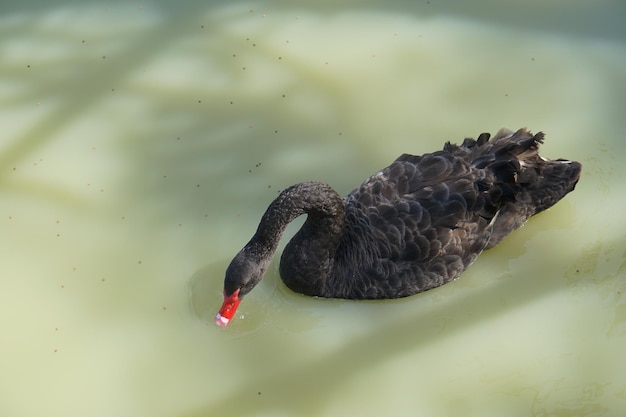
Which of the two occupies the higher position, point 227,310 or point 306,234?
point 306,234

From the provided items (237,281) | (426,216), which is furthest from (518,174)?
(237,281)

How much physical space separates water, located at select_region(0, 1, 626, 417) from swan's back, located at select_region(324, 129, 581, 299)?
139 mm

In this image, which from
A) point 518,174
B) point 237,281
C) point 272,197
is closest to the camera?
point 237,281

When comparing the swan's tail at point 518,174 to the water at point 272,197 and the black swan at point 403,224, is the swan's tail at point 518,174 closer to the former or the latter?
the black swan at point 403,224

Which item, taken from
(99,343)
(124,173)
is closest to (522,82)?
(124,173)

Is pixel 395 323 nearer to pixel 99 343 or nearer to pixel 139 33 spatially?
pixel 99 343

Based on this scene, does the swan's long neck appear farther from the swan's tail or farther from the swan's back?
the swan's tail

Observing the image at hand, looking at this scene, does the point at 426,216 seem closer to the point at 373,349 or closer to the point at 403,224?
the point at 403,224

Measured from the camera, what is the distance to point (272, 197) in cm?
467

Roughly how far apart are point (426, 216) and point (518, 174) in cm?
53

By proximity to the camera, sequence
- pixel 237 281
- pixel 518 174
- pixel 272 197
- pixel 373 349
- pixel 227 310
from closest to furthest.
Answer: pixel 237 281, pixel 227 310, pixel 373 349, pixel 518 174, pixel 272 197

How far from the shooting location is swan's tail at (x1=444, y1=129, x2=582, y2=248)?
4227 mm

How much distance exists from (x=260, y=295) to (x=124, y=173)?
1123mm

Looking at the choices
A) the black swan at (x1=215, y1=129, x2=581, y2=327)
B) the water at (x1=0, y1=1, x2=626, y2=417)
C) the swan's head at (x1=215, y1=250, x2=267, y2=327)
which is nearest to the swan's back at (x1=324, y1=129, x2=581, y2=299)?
the black swan at (x1=215, y1=129, x2=581, y2=327)
